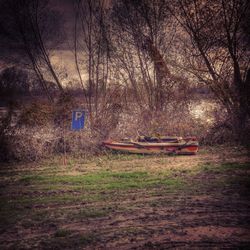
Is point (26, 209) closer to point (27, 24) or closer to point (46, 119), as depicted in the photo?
point (46, 119)

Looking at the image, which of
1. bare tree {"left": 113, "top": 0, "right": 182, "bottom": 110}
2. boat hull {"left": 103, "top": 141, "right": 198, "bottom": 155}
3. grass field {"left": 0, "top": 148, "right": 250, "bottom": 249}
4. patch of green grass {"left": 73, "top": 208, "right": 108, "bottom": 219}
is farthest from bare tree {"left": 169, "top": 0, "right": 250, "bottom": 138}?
patch of green grass {"left": 73, "top": 208, "right": 108, "bottom": 219}

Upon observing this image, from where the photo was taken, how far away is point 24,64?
16281mm

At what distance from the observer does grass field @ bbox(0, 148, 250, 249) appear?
6095 millimetres

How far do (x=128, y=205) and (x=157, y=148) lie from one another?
20.1ft

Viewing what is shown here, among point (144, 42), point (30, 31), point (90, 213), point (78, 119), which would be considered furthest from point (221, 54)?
point (90, 213)

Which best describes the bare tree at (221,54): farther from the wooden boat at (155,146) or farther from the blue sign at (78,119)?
the blue sign at (78,119)

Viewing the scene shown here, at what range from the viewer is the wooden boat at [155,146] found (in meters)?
13.5

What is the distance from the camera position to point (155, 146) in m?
13.7

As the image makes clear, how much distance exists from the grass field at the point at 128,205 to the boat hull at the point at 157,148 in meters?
1.03

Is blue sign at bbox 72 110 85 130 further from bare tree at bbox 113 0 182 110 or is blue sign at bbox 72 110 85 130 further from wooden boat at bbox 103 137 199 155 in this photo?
bare tree at bbox 113 0 182 110

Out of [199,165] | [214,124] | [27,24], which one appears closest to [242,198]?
[199,165]

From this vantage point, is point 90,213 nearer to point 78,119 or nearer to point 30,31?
point 78,119

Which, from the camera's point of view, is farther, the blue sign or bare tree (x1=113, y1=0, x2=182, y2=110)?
bare tree (x1=113, y1=0, x2=182, y2=110)

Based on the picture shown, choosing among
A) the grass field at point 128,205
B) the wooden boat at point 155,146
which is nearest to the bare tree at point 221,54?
the wooden boat at point 155,146
